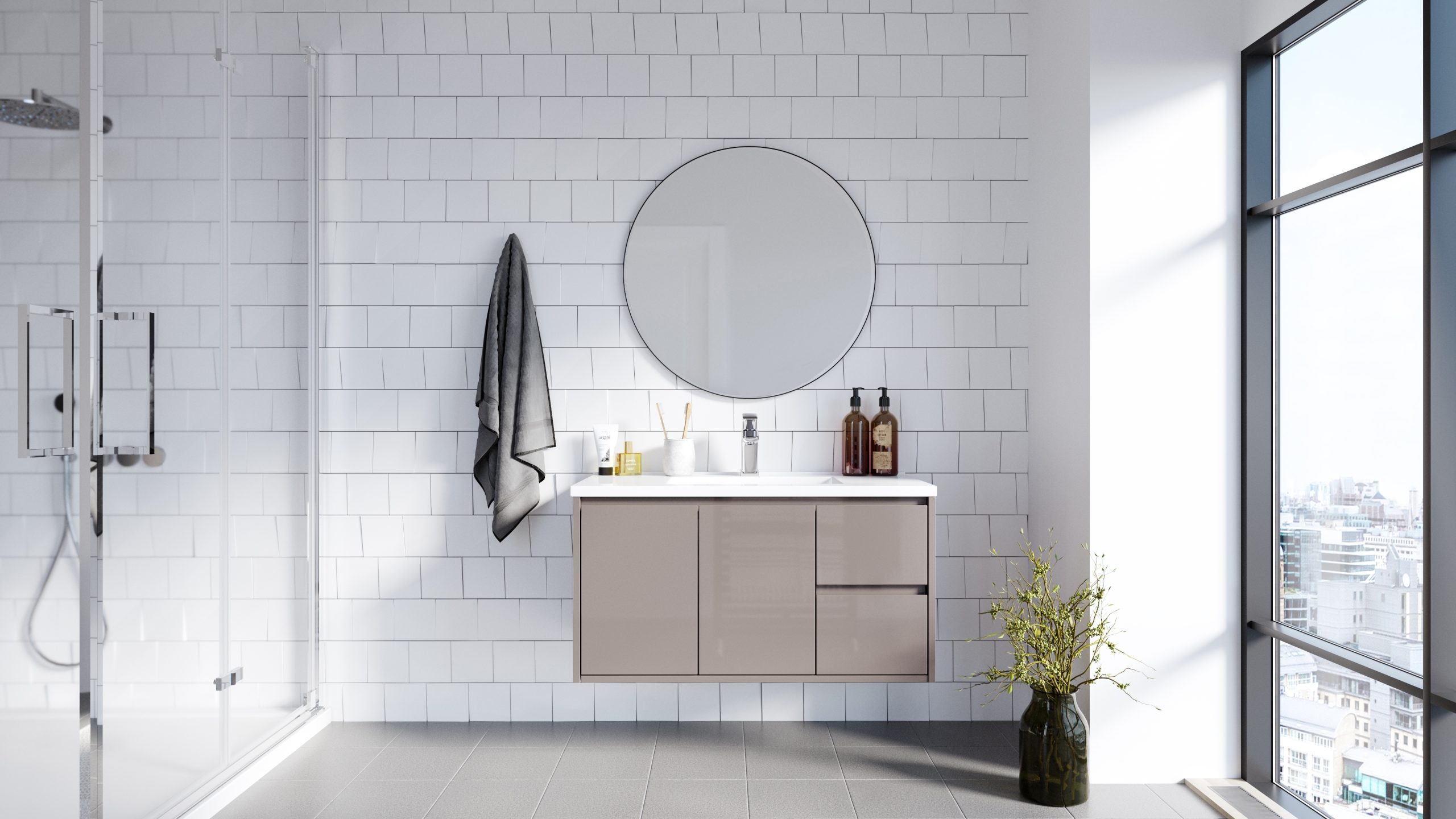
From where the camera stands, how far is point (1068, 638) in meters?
2.47

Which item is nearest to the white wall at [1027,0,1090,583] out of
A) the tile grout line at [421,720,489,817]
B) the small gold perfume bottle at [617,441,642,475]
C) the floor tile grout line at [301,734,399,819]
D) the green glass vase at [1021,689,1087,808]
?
the green glass vase at [1021,689,1087,808]

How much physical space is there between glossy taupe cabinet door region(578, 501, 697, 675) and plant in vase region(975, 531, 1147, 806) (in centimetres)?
93

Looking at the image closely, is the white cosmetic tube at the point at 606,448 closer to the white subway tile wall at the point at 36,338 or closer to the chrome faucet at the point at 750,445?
the chrome faucet at the point at 750,445

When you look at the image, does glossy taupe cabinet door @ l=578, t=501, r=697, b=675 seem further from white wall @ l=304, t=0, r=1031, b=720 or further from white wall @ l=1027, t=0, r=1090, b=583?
white wall @ l=1027, t=0, r=1090, b=583

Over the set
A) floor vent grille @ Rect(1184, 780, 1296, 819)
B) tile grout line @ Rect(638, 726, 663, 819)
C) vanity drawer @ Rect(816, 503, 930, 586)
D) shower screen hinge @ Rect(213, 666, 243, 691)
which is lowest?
tile grout line @ Rect(638, 726, 663, 819)

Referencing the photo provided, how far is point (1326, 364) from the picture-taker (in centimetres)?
230

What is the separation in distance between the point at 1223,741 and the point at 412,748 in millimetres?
2583

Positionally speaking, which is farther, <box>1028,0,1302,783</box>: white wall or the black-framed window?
<box>1028,0,1302,783</box>: white wall

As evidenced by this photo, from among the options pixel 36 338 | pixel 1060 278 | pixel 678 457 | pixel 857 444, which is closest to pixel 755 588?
pixel 678 457

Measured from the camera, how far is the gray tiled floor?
2.45m

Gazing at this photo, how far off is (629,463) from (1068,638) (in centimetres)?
154

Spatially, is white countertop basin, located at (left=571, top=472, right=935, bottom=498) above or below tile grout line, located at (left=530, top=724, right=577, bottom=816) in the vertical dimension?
above

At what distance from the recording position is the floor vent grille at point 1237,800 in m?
2.37

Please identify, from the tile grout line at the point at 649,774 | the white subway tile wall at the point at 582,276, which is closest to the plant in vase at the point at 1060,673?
the white subway tile wall at the point at 582,276
